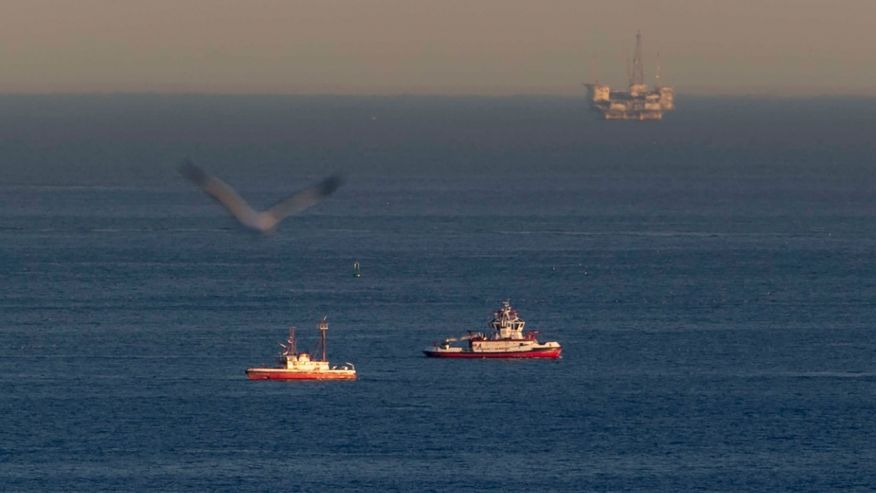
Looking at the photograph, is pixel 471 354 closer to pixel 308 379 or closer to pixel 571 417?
pixel 308 379

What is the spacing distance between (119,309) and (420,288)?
31346 mm

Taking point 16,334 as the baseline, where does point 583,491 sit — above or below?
below

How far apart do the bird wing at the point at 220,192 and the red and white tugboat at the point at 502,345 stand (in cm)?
9724

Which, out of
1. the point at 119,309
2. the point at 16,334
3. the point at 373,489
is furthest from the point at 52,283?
the point at 373,489

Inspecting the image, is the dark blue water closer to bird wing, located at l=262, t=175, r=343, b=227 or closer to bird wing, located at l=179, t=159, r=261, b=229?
bird wing, located at l=179, t=159, r=261, b=229

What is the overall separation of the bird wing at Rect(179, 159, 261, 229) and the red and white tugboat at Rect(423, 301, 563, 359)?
97239mm

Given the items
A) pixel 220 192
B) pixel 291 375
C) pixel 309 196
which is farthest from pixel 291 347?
pixel 309 196

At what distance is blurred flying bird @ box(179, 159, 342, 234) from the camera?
1644 inches

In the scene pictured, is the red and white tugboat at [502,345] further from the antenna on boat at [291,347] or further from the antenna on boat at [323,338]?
the antenna on boat at [291,347]

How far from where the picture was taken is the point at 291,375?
136 metres

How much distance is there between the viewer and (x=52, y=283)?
185m

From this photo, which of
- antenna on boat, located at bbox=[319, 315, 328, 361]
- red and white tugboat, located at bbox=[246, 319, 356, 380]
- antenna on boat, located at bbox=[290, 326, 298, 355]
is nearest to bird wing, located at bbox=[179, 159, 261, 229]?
red and white tugboat, located at bbox=[246, 319, 356, 380]

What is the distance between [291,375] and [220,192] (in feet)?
308

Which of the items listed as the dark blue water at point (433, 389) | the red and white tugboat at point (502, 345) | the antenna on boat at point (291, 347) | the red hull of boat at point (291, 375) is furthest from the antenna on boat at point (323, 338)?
the red and white tugboat at point (502, 345)
